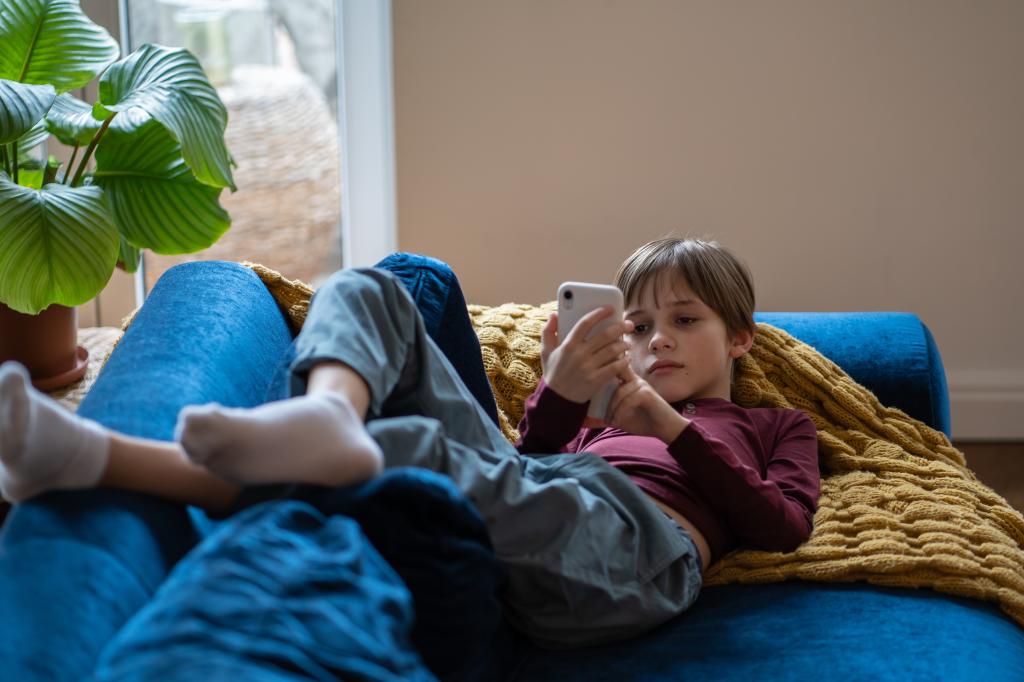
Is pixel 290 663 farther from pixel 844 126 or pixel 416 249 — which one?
pixel 844 126

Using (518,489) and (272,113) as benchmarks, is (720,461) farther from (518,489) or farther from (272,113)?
(272,113)

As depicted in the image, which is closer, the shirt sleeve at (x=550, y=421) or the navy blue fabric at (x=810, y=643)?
the navy blue fabric at (x=810, y=643)

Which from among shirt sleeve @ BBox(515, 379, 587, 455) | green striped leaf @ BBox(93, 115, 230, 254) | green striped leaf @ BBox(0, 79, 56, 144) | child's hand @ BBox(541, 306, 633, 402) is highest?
green striped leaf @ BBox(0, 79, 56, 144)

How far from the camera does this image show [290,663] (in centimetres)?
76

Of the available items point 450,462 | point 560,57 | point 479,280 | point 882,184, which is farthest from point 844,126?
point 450,462

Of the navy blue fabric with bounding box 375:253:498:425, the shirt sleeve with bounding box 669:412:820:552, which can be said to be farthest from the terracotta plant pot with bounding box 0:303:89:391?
the shirt sleeve with bounding box 669:412:820:552

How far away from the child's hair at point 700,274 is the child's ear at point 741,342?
0.04 feet

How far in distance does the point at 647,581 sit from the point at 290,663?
0.60 metres

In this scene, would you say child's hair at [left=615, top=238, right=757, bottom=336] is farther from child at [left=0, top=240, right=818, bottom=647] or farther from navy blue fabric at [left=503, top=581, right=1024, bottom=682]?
navy blue fabric at [left=503, top=581, right=1024, bottom=682]

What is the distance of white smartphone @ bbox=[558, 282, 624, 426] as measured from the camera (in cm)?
135

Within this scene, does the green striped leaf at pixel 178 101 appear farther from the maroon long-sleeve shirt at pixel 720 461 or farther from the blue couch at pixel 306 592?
the maroon long-sleeve shirt at pixel 720 461

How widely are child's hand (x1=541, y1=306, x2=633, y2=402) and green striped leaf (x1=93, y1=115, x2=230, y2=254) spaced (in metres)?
0.90

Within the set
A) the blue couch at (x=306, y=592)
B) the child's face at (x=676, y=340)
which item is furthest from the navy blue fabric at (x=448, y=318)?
the child's face at (x=676, y=340)

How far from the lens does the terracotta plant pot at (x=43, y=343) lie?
187cm
